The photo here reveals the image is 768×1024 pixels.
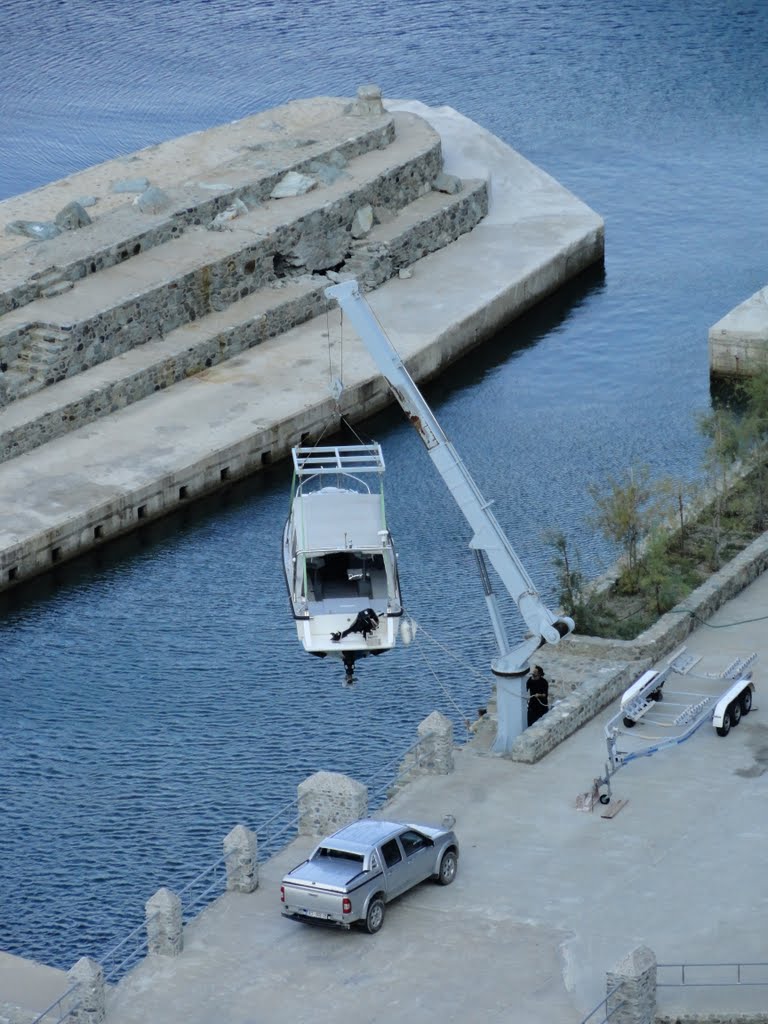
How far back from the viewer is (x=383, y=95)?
328ft

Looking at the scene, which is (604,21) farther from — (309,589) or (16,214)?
(309,589)

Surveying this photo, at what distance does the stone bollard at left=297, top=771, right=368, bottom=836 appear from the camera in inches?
1494

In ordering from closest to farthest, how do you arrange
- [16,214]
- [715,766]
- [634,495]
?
[715,766], [634,495], [16,214]

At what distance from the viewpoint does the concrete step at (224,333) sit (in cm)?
6344

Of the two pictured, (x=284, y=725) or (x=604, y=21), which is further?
(x=604, y=21)

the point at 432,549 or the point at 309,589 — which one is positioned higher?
the point at 309,589

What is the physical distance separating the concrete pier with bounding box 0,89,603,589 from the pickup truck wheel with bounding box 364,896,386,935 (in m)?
23.0

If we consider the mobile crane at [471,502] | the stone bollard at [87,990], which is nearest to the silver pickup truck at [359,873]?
the stone bollard at [87,990]

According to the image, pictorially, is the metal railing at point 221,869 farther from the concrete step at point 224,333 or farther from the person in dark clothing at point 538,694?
the concrete step at point 224,333

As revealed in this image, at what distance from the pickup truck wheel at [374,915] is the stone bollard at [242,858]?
2.54 meters

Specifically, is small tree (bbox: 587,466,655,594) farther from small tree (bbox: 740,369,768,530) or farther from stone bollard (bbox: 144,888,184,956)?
stone bollard (bbox: 144,888,184,956)

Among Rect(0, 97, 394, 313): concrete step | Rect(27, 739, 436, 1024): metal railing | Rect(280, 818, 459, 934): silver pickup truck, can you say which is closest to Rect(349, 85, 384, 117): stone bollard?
Rect(0, 97, 394, 313): concrete step

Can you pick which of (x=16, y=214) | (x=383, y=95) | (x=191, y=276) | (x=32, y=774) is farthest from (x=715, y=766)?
(x=383, y=95)

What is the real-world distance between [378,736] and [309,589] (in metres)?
3.51
